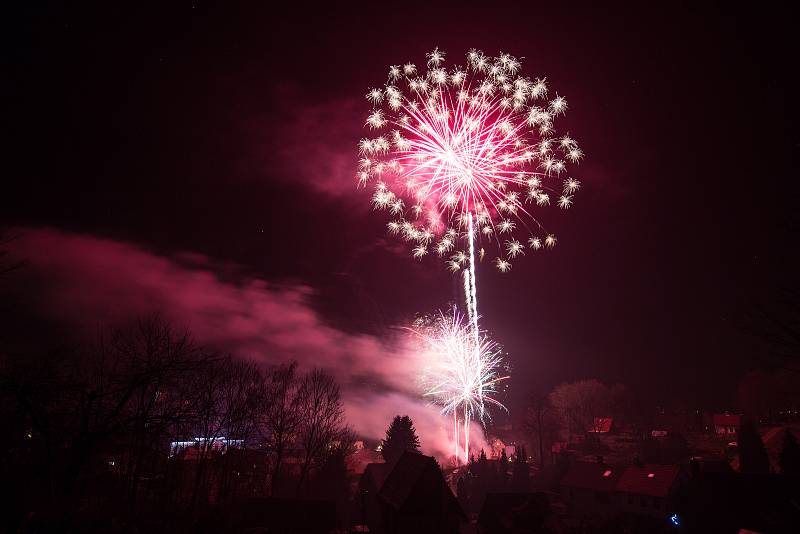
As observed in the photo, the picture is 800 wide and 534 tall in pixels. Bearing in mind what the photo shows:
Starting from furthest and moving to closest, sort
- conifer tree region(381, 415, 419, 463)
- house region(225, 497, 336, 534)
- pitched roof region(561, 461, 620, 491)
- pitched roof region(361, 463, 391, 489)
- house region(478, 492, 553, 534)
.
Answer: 1. conifer tree region(381, 415, 419, 463)
2. pitched roof region(561, 461, 620, 491)
3. pitched roof region(361, 463, 391, 489)
4. house region(478, 492, 553, 534)
5. house region(225, 497, 336, 534)

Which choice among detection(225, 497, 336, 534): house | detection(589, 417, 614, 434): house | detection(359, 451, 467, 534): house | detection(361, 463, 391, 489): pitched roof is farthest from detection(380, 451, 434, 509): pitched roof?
detection(589, 417, 614, 434): house

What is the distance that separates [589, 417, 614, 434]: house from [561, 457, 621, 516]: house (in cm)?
4865

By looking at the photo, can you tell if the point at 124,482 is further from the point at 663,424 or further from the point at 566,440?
the point at 663,424

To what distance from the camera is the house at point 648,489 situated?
143 feet

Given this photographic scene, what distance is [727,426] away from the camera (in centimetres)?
9769

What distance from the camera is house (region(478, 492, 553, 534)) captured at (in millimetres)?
37562

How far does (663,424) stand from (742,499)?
240ft

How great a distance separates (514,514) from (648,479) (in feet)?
58.6

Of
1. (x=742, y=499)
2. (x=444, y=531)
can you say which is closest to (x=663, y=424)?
(x=742, y=499)

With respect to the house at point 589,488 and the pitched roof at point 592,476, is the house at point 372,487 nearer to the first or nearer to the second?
the house at point 589,488

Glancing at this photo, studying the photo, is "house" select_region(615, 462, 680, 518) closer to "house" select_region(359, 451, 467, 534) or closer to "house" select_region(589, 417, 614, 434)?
"house" select_region(359, 451, 467, 534)

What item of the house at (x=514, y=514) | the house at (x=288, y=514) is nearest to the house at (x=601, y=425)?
the house at (x=514, y=514)

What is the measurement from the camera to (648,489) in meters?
45.3

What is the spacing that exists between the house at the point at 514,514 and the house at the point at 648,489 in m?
13.5
